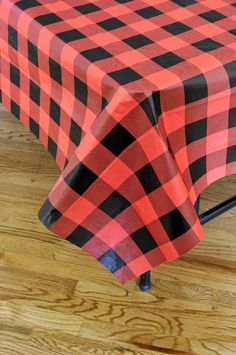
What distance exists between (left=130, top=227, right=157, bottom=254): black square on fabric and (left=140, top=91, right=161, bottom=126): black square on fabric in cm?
25

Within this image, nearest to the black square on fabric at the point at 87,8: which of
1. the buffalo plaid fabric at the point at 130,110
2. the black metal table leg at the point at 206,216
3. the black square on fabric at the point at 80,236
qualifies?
the buffalo plaid fabric at the point at 130,110

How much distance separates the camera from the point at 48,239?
4.51ft

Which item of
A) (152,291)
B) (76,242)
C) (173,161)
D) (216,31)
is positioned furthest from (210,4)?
(152,291)

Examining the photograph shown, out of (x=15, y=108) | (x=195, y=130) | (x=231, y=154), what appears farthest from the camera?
(x=15, y=108)

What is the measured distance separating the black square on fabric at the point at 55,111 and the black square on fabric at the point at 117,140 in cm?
24

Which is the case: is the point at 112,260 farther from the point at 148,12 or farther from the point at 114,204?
the point at 148,12

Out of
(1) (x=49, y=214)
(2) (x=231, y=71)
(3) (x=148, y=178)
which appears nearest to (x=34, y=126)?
(1) (x=49, y=214)

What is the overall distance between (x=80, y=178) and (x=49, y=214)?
11cm

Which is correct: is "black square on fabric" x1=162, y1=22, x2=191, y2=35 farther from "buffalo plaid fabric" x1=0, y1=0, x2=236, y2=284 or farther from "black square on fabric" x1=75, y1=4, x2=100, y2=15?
"black square on fabric" x1=75, y1=4, x2=100, y2=15

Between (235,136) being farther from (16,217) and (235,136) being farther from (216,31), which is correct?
(16,217)

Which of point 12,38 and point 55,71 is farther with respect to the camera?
point 12,38

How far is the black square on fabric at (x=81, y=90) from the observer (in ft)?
2.79

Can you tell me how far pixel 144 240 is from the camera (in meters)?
0.95

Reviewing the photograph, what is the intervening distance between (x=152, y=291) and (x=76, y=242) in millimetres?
367
